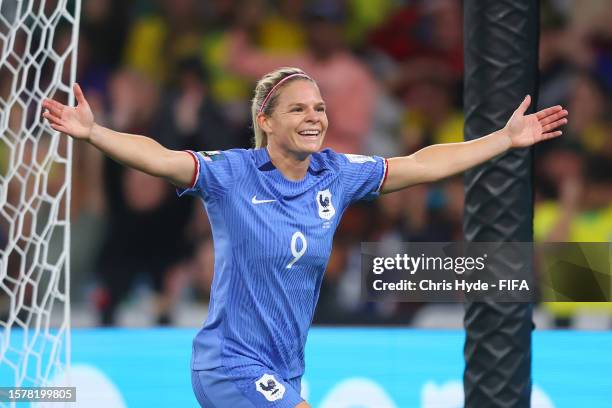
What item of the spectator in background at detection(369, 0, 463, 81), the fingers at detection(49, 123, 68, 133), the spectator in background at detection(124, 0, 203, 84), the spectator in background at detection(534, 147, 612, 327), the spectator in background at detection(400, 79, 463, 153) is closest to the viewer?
the fingers at detection(49, 123, 68, 133)

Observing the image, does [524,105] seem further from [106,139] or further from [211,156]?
[106,139]

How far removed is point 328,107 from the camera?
8586 millimetres

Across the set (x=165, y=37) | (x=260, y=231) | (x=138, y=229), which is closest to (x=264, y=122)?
(x=260, y=231)

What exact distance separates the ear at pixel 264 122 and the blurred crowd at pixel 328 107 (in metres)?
4.32

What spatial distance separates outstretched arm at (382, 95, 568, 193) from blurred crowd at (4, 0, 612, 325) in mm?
3979

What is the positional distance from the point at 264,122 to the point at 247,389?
34.7 inches

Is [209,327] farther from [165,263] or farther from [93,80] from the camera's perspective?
[93,80]

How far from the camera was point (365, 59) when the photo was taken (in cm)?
898

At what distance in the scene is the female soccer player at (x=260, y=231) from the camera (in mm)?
3307

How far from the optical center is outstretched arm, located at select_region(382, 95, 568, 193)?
3789 mm

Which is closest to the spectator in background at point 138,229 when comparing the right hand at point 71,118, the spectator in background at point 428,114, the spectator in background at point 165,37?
the spectator in background at point 165,37

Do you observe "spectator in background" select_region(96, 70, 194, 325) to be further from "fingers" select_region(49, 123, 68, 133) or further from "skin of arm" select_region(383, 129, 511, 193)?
"fingers" select_region(49, 123, 68, 133)

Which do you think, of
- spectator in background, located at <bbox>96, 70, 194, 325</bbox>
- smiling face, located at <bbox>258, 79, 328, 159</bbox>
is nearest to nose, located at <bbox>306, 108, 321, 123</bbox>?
smiling face, located at <bbox>258, 79, 328, 159</bbox>

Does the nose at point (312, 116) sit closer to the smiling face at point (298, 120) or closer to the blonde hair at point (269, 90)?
the smiling face at point (298, 120)
